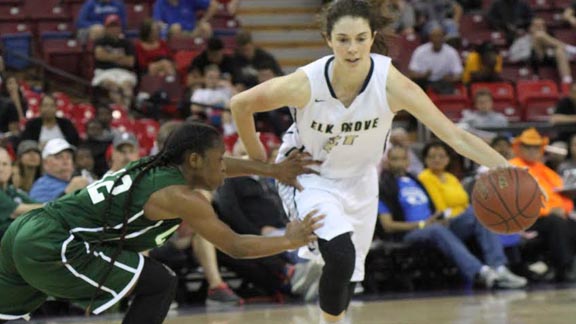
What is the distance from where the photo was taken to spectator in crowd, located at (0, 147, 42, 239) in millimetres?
7523

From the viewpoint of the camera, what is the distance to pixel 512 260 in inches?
376

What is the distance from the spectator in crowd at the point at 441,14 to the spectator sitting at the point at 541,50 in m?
0.76

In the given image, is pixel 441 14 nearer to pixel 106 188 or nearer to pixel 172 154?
pixel 172 154

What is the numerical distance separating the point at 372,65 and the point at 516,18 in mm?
9153

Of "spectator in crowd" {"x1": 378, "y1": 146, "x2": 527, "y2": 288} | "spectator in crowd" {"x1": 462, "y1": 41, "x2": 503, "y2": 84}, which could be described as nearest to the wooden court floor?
"spectator in crowd" {"x1": 378, "y1": 146, "x2": 527, "y2": 288}

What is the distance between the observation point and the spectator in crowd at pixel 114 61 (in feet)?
37.2

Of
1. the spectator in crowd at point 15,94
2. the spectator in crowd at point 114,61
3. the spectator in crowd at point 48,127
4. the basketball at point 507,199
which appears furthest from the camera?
the spectator in crowd at point 114,61

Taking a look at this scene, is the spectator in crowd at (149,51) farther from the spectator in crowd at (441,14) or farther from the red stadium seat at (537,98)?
the red stadium seat at (537,98)

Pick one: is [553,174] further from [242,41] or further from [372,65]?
[372,65]

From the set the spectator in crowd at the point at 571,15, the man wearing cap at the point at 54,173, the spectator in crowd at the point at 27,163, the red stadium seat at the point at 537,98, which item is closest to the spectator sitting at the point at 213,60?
the spectator in crowd at the point at 27,163

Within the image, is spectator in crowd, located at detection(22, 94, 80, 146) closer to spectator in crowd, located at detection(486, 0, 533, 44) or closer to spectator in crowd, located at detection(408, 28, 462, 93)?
spectator in crowd, located at detection(408, 28, 462, 93)

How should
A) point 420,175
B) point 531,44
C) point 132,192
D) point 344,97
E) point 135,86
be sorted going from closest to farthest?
point 132,192
point 344,97
point 420,175
point 135,86
point 531,44

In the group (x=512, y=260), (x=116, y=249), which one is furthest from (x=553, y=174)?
(x=116, y=249)

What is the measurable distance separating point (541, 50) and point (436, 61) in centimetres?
163
